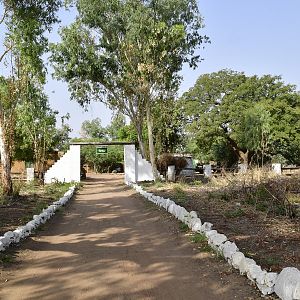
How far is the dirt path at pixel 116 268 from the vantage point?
5574mm

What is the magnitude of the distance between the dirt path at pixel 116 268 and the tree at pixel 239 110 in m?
26.9

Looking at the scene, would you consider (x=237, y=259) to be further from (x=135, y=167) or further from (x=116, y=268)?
(x=135, y=167)

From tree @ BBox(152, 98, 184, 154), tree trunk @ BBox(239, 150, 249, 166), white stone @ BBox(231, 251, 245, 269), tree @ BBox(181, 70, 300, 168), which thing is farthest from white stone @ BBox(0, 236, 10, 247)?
tree trunk @ BBox(239, 150, 249, 166)

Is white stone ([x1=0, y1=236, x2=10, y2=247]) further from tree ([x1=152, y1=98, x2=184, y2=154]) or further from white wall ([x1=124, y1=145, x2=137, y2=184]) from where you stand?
tree ([x1=152, y1=98, x2=184, y2=154])

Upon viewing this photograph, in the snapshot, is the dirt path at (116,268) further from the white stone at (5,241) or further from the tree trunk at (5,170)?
the tree trunk at (5,170)

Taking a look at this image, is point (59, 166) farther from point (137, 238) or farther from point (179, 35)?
point (137, 238)

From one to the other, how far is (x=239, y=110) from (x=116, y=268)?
108ft

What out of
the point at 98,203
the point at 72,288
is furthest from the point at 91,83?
the point at 72,288

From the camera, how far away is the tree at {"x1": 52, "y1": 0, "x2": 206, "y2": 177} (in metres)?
23.8

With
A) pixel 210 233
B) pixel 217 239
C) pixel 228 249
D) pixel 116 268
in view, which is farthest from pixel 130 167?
pixel 116 268

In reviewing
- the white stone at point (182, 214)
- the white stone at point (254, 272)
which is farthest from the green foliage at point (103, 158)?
the white stone at point (254, 272)

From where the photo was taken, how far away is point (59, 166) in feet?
94.7

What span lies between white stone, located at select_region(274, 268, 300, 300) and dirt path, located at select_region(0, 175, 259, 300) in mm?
363

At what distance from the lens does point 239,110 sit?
38125mm
